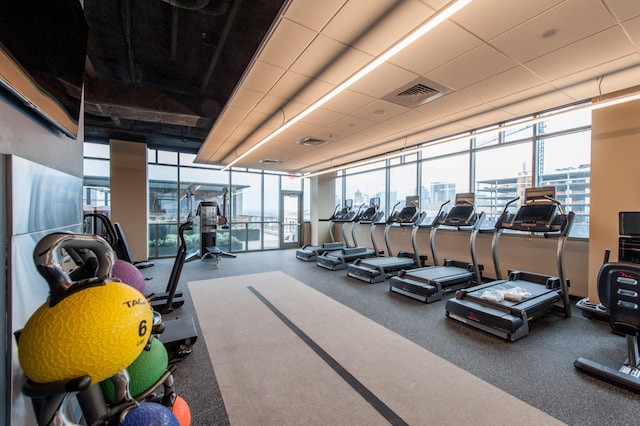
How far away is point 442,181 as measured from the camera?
6.93m

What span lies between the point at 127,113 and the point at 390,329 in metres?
5.56

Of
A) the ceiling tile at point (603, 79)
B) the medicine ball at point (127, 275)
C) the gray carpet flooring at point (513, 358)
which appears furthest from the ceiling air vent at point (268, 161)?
the medicine ball at point (127, 275)

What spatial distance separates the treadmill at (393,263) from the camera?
5.69 metres

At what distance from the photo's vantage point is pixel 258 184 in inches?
394

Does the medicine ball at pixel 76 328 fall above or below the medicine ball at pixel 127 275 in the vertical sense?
above

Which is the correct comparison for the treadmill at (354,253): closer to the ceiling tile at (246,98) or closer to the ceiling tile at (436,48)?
the ceiling tile at (246,98)

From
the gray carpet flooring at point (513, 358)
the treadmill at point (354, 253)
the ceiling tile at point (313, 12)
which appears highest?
the ceiling tile at point (313, 12)

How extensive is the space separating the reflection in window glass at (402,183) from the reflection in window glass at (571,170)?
2.89 meters

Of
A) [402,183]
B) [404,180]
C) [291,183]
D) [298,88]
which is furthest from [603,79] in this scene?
[291,183]

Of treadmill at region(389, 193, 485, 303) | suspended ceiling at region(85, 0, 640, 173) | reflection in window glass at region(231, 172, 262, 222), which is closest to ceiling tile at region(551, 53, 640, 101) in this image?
suspended ceiling at region(85, 0, 640, 173)

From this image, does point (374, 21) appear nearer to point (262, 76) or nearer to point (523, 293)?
point (262, 76)

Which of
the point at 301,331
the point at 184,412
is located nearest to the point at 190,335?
the point at 301,331

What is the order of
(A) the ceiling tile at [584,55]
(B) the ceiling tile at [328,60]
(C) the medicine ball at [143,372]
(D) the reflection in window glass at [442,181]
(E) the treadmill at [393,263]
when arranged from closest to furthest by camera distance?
1. (C) the medicine ball at [143,372]
2. (A) the ceiling tile at [584,55]
3. (B) the ceiling tile at [328,60]
4. (E) the treadmill at [393,263]
5. (D) the reflection in window glass at [442,181]

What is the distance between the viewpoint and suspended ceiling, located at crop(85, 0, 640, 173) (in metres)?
2.43
